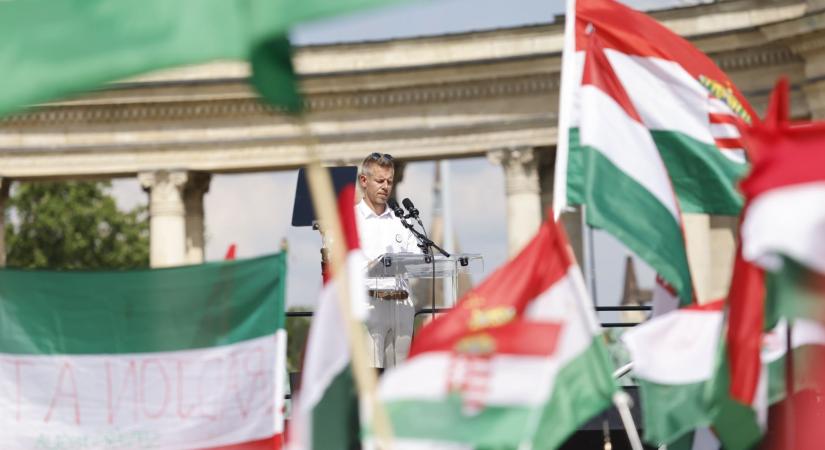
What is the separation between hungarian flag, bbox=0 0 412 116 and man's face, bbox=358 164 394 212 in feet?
24.9

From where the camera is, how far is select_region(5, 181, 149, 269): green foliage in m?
90.2

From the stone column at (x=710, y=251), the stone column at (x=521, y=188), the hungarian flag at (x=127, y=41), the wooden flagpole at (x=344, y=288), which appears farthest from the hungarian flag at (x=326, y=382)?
the stone column at (x=521, y=188)

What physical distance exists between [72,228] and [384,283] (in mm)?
76017

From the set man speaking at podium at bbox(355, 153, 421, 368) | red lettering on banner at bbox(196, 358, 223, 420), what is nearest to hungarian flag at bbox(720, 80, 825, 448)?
red lettering on banner at bbox(196, 358, 223, 420)

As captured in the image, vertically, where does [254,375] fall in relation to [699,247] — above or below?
below

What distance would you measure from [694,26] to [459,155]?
22.4 feet

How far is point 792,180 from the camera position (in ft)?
29.9

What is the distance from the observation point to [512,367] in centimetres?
957

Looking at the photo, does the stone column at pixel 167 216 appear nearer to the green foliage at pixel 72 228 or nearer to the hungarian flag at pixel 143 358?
the hungarian flag at pixel 143 358

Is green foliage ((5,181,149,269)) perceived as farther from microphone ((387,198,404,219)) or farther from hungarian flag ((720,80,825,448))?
hungarian flag ((720,80,825,448))

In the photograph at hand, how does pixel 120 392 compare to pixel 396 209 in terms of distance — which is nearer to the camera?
pixel 120 392

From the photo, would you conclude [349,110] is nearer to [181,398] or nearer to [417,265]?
[417,265]

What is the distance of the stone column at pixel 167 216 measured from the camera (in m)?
45.7

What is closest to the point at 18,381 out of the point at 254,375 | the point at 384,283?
the point at 254,375
